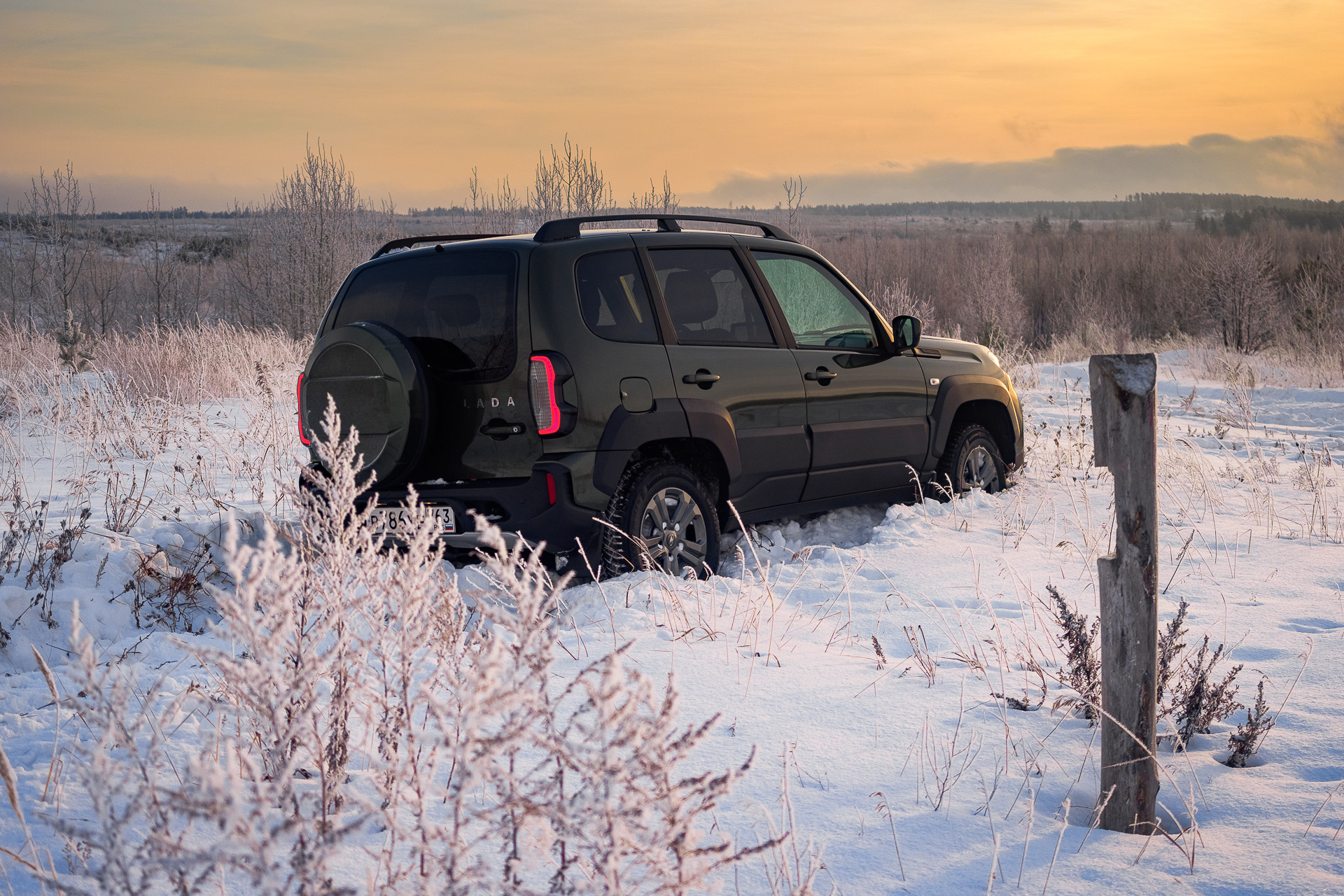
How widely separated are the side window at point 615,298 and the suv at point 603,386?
0.01 metres

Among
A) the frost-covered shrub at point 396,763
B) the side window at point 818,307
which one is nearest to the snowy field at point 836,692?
the frost-covered shrub at point 396,763

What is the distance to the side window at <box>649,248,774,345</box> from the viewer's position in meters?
5.27

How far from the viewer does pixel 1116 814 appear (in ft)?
8.86

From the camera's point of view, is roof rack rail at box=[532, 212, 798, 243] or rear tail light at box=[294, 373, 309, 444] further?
rear tail light at box=[294, 373, 309, 444]

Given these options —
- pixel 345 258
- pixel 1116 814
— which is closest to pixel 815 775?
pixel 1116 814

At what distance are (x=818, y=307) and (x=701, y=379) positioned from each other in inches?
50.8

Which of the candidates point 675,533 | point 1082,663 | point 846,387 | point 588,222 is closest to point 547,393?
point 588,222

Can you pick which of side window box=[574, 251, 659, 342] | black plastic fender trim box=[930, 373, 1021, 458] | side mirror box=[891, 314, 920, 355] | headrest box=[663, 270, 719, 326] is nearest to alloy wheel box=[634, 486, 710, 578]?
side window box=[574, 251, 659, 342]

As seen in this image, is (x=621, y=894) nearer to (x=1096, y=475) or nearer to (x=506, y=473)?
(x=506, y=473)

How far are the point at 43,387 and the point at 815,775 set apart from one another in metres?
12.6

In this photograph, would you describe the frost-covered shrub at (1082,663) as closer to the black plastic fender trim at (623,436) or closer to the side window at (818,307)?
the black plastic fender trim at (623,436)

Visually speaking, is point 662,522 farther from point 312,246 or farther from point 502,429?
point 312,246

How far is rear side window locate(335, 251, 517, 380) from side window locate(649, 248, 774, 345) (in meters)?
0.92

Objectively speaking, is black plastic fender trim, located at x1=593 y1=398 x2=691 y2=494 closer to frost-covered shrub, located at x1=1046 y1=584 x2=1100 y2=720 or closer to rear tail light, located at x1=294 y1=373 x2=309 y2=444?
rear tail light, located at x1=294 y1=373 x2=309 y2=444
